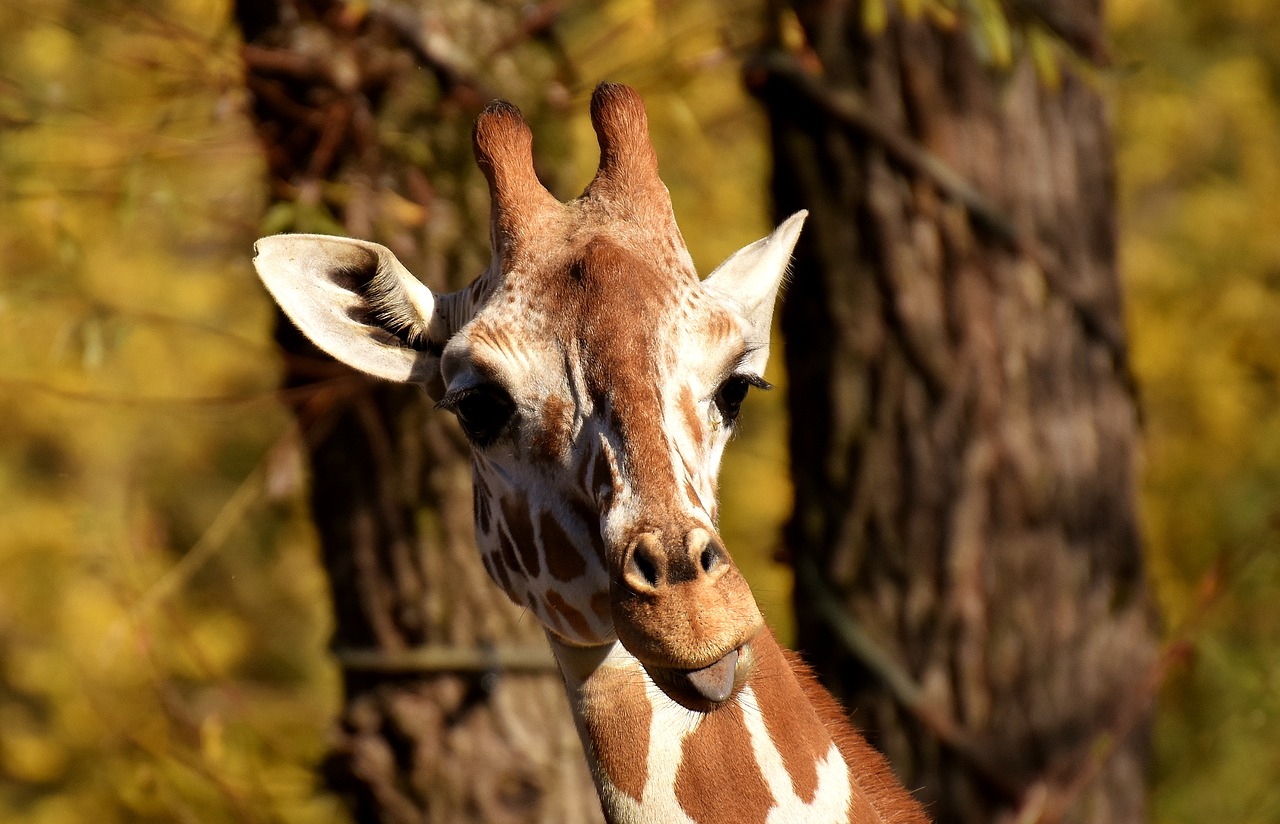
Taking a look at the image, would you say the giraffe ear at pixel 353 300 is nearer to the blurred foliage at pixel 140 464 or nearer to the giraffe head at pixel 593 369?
the giraffe head at pixel 593 369

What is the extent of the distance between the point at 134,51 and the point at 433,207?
3.79ft

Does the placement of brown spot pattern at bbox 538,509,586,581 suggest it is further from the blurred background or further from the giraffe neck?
the blurred background

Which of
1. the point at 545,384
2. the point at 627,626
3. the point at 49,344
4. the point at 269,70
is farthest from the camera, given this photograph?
the point at 49,344

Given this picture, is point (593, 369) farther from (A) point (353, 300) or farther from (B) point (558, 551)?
(A) point (353, 300)

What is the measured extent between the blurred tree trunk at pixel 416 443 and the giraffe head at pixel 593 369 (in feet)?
4.46

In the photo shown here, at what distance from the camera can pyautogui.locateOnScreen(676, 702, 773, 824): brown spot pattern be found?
2.26 metres

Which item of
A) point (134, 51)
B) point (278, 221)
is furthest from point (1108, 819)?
point (134, 51)

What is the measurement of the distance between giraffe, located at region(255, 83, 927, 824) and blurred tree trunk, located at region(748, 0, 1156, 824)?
1.49 metres

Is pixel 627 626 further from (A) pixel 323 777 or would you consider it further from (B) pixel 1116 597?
(B) pixel 1116 597

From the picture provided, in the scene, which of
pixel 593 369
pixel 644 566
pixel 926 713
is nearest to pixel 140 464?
pixel 926 713

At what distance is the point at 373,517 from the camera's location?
13.0ft

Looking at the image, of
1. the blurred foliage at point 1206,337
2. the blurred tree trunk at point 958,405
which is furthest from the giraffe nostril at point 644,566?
the blurred foliage at point 1206,337

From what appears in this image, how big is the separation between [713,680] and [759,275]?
3.09ft

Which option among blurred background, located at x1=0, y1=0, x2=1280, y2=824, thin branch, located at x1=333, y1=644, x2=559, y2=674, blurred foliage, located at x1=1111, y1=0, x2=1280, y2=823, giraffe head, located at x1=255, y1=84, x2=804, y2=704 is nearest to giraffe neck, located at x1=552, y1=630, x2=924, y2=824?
giraffe head, located at x1=255, y1=84, x2=804, y2=704
